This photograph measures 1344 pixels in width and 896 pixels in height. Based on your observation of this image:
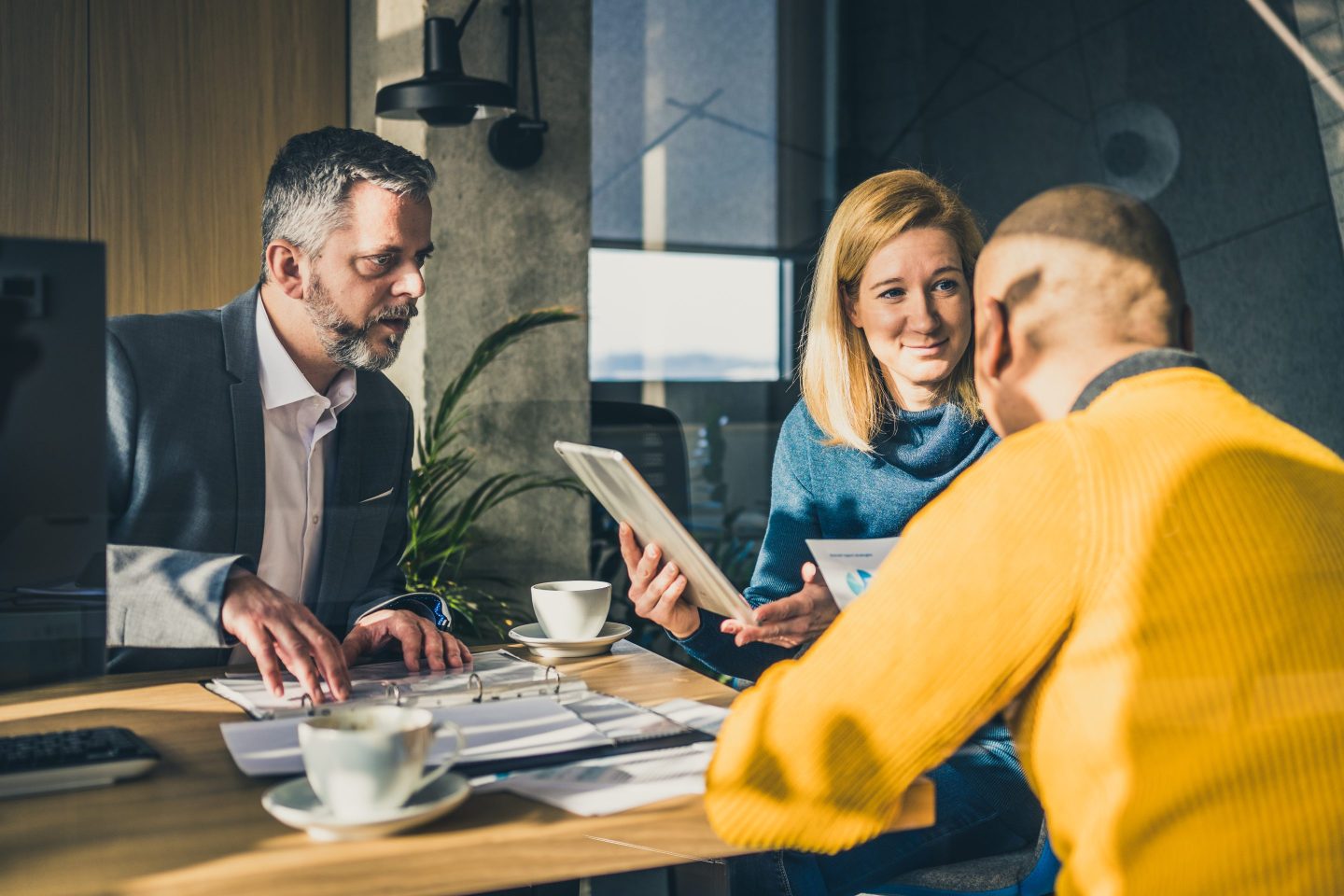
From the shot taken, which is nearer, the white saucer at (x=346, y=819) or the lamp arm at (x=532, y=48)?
the white saucer at (x=346, y=819)

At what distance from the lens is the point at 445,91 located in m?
2.19

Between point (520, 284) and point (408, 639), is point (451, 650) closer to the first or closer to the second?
point (408, 639)

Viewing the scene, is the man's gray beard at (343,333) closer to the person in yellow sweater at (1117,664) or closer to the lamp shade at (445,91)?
Result: the lamp shade at (445,91)

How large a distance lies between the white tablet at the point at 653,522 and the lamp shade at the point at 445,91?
3.12 ft

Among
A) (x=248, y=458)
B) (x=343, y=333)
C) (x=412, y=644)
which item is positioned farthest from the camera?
(x=343, y=333)

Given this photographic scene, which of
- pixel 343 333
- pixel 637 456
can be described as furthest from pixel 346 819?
pixel 637 456

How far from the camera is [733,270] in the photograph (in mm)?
2668

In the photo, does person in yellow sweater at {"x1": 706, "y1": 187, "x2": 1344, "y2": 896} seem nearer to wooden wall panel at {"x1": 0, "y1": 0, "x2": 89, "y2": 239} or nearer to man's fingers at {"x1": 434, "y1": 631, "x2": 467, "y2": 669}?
man's fingers at {"x1": 434, "y1": 631, "x2": 467, "y2": 669}

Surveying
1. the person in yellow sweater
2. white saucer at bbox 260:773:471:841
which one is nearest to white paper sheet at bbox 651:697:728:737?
the person in yellow sweater

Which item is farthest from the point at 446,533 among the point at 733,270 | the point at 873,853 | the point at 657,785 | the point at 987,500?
the point at 987,500

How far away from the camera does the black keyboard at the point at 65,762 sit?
904 mm

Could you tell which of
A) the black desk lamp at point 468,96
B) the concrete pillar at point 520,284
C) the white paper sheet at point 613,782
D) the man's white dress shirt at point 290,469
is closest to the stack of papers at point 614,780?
the white paper sheet at point 613,782

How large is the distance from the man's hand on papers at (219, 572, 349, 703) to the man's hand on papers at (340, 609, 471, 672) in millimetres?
170

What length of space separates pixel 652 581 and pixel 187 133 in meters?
1.07
